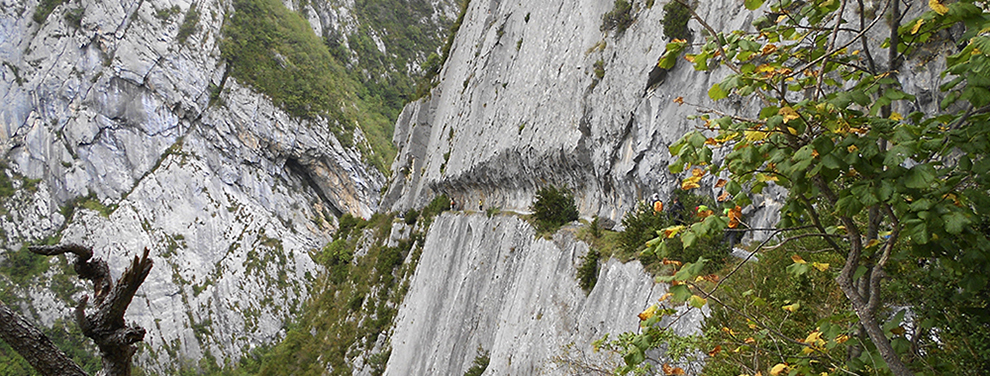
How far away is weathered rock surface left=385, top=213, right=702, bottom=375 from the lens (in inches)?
320

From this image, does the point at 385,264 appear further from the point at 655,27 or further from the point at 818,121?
the point at 818,121

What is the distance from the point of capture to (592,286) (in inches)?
372

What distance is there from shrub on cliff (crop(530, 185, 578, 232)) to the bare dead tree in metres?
10.6

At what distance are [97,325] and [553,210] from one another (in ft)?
36.7

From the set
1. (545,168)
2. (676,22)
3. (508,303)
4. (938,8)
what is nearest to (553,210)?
(545,168)

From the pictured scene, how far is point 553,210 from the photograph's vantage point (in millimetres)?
13617

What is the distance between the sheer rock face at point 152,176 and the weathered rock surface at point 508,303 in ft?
140

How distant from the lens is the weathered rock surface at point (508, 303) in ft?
26.7

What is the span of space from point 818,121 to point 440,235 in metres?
20.9

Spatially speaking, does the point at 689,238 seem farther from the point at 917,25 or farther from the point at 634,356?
the point at 917,25

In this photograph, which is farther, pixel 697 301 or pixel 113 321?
pixel 113 321

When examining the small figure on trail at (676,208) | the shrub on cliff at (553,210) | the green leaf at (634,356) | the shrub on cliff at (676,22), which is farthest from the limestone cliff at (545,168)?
the green leaf at (634,356)

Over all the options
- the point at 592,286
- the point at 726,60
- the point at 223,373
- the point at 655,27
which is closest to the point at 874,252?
the point at 726,60

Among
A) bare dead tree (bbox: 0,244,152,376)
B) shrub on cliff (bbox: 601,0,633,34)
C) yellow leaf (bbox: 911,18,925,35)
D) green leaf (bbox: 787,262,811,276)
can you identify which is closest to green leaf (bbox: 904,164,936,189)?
green leaf (bbox: 787,262,811,276)
